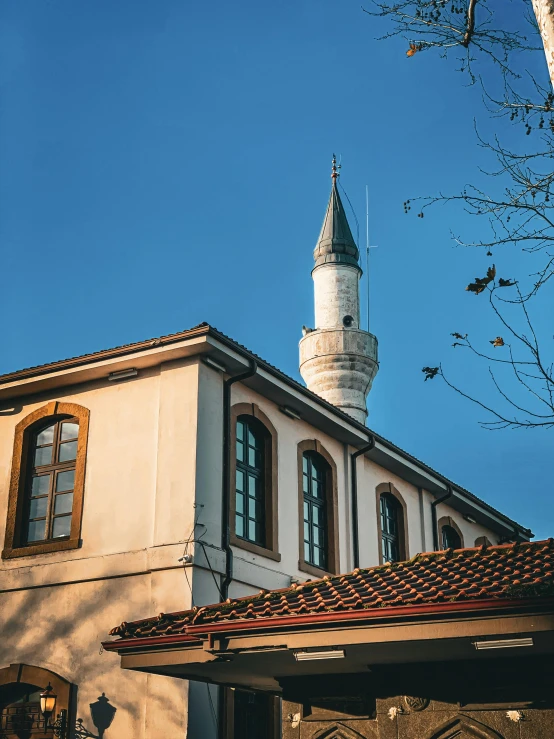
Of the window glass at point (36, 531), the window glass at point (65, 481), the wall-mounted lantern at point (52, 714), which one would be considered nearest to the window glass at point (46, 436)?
the window glass at point (65, 481)

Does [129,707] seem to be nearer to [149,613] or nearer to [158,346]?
[149,613]

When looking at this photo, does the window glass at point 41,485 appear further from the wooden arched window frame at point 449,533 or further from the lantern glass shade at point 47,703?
the wooden arched window frame at point 449,533

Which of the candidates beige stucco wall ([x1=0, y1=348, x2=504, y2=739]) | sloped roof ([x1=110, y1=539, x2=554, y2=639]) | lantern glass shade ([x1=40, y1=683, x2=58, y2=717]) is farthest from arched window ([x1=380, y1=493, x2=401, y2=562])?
sloped roof ([x1=110, y1=539, x2=554, y2=639])

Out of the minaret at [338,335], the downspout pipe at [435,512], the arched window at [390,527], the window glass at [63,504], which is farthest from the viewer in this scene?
the minaret at [338,335]

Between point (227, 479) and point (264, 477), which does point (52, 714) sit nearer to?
point (227, 479)

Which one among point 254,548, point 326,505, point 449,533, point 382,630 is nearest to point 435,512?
point 449,533

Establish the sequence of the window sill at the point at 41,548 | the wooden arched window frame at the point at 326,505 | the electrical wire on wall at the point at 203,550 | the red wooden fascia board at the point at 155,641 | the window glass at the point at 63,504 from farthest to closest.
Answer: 1. the wooden arched window frame at the point at 326,505
2. the window glass at the point at 63,504
3. the window sill at the point at 41,548
4. the electrical wire on wall at the point at 203,550
5. the red wooden fascia board at the point at 155,641

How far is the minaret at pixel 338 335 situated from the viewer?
3134 cm

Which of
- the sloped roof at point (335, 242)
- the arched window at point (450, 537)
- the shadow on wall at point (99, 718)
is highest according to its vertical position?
the sloped roof at point (335, 242)

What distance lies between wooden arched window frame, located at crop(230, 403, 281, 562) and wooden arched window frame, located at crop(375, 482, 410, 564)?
3853mm

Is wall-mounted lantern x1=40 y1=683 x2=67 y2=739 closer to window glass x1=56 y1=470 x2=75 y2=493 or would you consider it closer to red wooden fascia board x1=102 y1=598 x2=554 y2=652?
window glass x1=56 y1=470 x2=75 y2=493

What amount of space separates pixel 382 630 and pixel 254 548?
21.1 ft

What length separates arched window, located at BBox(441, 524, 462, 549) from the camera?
72.3 feet

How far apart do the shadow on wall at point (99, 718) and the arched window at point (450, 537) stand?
10.4m
